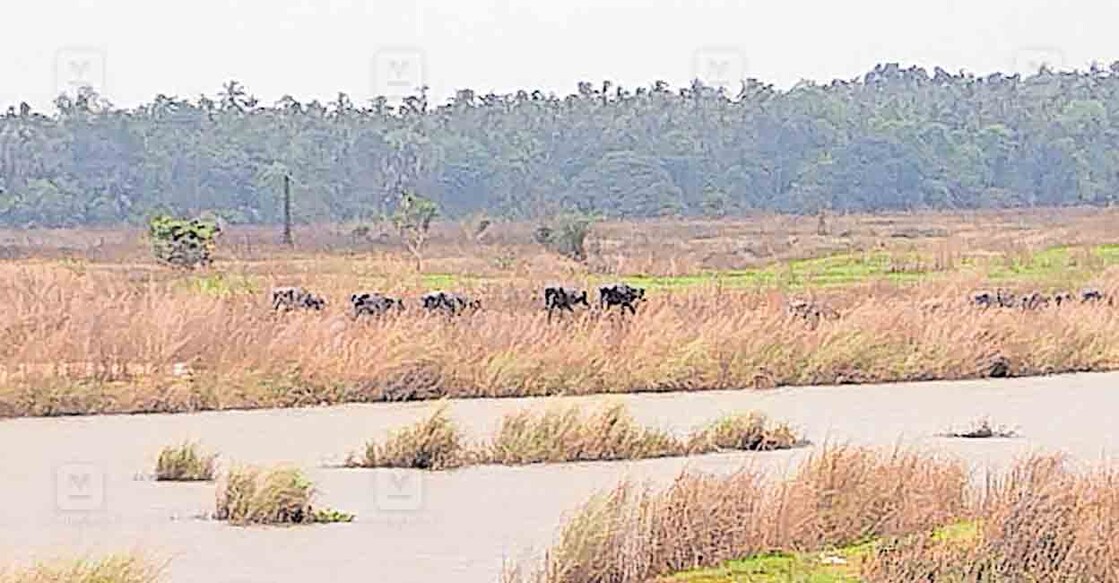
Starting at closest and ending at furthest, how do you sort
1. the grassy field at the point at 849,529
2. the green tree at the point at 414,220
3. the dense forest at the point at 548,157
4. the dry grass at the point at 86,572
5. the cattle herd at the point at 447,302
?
the dry grass at the point at 86,572 < the grassy field at the point at 849,529 < the cattle herd at the point at 447,302 < the green tree at the point at 414,220 < the dense forest at the point at 548,157

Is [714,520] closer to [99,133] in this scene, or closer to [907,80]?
[99,133]

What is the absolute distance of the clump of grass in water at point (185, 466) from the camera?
17781 mm

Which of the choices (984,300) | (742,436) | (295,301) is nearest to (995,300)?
(984,300)

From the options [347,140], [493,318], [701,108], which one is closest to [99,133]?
[347,140]

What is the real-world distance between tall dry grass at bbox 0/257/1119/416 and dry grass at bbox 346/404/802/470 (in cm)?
611

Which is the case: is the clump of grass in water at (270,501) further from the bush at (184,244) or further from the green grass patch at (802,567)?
the bush at (184,244)

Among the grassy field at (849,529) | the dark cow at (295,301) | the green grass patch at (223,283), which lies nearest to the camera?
the grassy field at (849,529)

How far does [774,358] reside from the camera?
28500mm

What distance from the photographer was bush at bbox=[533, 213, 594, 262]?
61531mm

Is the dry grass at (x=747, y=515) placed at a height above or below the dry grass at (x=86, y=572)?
below

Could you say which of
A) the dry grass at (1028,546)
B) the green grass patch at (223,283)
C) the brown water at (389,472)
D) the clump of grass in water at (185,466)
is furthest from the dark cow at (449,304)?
the dry grass at (1028,546)

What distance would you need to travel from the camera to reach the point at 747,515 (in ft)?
38.7

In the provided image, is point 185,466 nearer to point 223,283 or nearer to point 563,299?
point 563,299

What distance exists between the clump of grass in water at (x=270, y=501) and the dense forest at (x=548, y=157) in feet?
232
